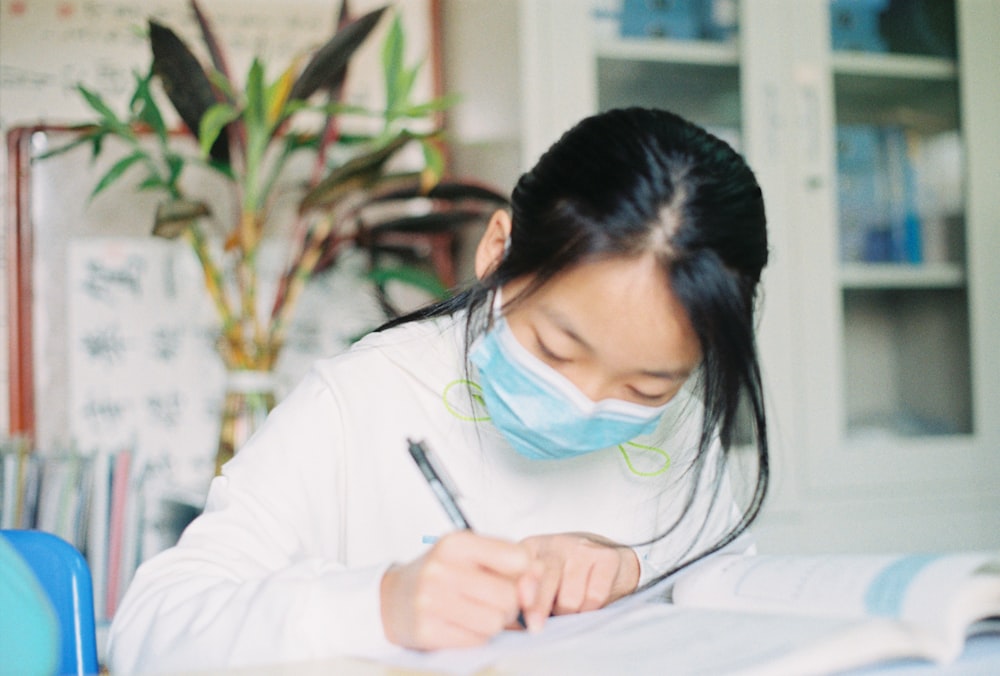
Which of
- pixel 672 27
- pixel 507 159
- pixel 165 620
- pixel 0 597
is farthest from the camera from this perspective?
pixel 672 27

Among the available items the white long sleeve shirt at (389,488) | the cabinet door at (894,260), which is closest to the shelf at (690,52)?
the cabinet door at (894,260)

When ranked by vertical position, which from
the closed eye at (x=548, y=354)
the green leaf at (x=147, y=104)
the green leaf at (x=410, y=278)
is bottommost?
the closed eye at (x=548, y=354)

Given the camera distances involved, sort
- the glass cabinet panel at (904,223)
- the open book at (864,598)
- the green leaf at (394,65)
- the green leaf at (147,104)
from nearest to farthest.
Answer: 1. the open book at (864,598)
2. the green leaf at (147,104)
3. the green leaf at (394,65)
4. the glass cabinet panel at (904,223)

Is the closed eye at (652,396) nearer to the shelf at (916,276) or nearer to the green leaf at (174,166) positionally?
the green leaf at (174,166)

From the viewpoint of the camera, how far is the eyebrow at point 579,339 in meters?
0.69

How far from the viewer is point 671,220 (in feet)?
2.20

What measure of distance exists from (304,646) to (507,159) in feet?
4.11

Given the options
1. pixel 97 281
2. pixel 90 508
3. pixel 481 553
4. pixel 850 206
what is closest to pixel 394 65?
pixel 97 281

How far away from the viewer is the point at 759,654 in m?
0.46

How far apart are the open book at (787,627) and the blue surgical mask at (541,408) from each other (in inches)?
6.4

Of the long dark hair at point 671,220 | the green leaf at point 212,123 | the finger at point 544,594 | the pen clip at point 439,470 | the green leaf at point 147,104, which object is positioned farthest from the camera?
the green leaf at point 147,104

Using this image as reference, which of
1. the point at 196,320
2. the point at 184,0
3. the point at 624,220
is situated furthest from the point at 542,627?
the point at 184,0

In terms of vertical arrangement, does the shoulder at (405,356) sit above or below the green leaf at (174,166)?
below

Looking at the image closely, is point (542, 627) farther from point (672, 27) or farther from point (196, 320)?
point (672, 27)
